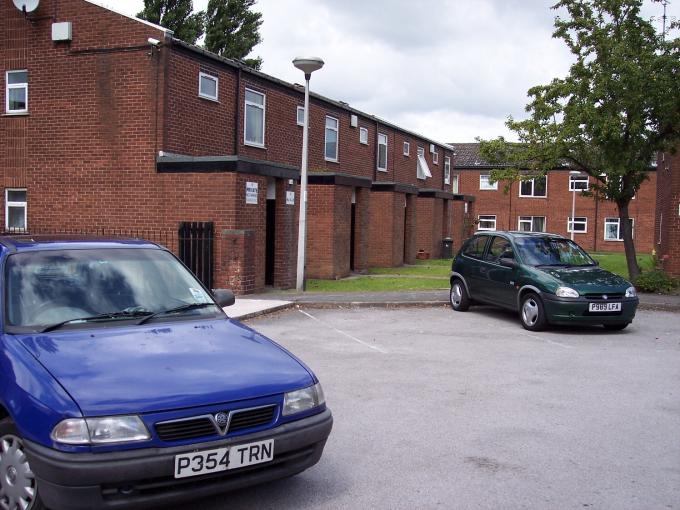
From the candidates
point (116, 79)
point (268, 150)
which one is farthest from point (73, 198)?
point (268, 150)

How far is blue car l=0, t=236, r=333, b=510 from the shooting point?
3496 millimetres

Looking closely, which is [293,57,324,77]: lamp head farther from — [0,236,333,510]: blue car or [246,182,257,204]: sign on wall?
[0,236,333,510]: blue car

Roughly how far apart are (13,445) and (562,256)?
10545 mm

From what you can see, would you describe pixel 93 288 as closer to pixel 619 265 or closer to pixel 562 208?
pixel 619 265

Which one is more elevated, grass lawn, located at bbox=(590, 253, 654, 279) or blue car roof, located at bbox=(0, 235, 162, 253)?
blue car roof, located at bbox=(0, 235, 162, 253)

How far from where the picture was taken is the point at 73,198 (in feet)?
58.5

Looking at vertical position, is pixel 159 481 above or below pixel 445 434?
above

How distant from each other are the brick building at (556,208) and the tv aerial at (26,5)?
110 ft

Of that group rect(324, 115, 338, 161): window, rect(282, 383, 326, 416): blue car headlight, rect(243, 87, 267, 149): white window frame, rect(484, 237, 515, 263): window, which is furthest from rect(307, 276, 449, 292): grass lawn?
rect(282, 383, 326, 416): blue car headlight

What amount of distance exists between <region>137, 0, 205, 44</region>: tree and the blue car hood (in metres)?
36.5

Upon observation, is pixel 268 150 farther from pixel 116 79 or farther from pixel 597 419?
pixel 597 419

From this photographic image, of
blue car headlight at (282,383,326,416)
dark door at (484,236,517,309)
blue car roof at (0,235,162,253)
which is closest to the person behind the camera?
blue car headlight at (282,383,326,416)

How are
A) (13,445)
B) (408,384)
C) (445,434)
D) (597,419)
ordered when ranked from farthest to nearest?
(408,384)
(597,419)
(445,434)
(13,445)

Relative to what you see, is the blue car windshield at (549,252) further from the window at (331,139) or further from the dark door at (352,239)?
the window at (331,139)
